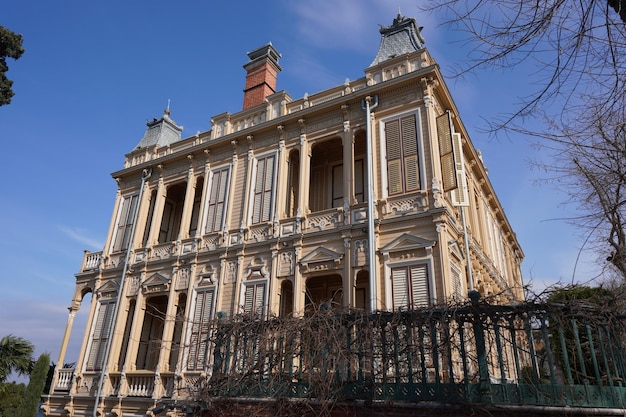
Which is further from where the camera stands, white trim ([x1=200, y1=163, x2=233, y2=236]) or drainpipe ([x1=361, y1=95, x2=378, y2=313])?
white trim ([x1=200, y1=163, x2=233, y2=236])

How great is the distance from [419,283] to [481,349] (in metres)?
6.81

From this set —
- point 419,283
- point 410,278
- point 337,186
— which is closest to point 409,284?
point 410,278

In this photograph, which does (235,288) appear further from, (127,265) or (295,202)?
(127,265)

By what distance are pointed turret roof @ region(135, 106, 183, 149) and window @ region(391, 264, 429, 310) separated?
1550cm

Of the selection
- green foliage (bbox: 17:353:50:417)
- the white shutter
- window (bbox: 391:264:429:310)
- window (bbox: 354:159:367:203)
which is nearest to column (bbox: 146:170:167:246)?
green foliage (bbox: 17:353:50:417)

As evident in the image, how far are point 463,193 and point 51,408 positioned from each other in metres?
18.3

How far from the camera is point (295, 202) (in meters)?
16.8

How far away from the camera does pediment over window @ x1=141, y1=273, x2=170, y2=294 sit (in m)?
16.8

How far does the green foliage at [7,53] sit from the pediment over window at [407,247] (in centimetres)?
1310

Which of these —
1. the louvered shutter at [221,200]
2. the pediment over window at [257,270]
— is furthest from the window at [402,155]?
the louvered shutter at [221,200]

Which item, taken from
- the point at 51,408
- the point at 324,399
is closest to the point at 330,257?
the point at 324,399

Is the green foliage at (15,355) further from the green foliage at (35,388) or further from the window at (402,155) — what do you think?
the window at (402,155)

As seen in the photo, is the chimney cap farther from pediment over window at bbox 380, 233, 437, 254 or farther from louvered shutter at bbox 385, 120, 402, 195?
pediment over window at bbox 380, 233, 437, 254

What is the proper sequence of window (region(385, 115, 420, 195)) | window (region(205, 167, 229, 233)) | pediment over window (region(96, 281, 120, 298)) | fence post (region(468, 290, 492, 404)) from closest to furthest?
fence post (region(468, 290, 492, 404)) < window (region(385, 115, 420, 195)) < window (region(205, 167, 229, 233)) < pediment over window (region(96, 281, 120, 298))
